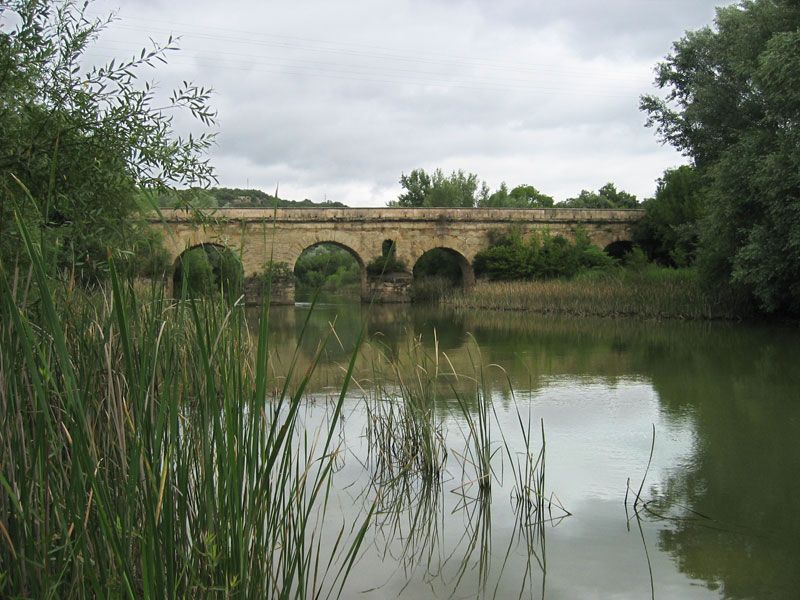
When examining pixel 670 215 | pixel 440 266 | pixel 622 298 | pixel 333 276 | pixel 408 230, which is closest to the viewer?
pixel 622 298

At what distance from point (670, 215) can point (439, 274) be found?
846cm

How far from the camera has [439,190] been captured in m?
35.2

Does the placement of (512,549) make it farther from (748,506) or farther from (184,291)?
(184,291)

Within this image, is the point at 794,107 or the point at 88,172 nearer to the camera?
the point at 88,172

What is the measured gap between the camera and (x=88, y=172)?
12.7 feet

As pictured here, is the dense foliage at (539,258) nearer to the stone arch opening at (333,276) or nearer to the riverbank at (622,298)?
the riverbank at (622,298)

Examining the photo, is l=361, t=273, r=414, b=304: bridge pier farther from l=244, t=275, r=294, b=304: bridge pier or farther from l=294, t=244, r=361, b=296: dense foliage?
l=294, t=244, r=361, b=296: dense foliage

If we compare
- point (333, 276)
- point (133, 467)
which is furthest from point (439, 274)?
point (133, 467)

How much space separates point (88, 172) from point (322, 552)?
2059mm

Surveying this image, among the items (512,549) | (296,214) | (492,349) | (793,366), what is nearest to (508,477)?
(512,549)

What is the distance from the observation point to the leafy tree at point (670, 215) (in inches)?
874

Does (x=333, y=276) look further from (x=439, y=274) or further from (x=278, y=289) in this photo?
(x=278, y=289)

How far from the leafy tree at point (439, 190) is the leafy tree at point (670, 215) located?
33.7 ft

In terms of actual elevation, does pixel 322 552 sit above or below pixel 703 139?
below
